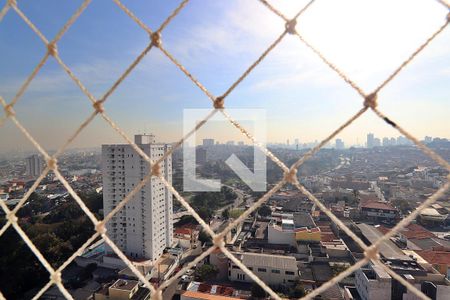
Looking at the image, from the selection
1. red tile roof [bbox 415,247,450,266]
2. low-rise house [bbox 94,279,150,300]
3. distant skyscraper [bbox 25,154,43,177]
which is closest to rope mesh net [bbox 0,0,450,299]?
low-rise house [bbox 94,279,150,300]

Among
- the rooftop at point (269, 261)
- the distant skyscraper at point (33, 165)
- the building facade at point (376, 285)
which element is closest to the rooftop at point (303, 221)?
the rooftop at point (269, 261)

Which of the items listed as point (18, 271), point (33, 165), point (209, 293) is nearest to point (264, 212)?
point (209, 293)

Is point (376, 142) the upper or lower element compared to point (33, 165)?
upper

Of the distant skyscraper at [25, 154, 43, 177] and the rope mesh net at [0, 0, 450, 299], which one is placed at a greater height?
the rope mesh net at [0, 0, 450, 299]

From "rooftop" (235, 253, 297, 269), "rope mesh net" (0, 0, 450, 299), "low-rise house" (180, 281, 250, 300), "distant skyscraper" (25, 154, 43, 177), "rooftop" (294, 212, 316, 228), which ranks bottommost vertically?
"low-rise house" (180, 281, 250, 300)

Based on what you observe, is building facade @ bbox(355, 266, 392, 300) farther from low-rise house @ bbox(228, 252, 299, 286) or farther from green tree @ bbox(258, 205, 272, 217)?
green tree @ bbox(258, 205, 272, 217)

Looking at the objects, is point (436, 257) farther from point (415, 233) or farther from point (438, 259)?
point (415, 233)

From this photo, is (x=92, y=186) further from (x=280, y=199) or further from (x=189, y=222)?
(x=280, y=199)

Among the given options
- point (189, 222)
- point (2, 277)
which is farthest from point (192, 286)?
point (189, 222)
